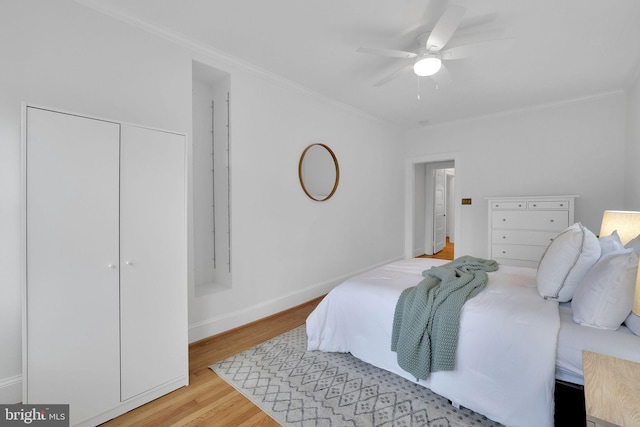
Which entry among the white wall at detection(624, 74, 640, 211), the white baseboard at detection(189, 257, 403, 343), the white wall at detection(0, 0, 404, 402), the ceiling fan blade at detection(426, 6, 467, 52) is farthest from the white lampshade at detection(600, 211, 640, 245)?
the white baseboard at detection(189, 257, 403, 343)

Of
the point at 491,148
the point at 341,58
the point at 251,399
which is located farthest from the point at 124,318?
the point at 491,148

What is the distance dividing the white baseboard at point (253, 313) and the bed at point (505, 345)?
121 centimetres

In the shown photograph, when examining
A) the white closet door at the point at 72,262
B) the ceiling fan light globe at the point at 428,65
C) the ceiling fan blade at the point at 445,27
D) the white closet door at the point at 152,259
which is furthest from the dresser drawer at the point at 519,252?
the white closet door at the point at 72,262

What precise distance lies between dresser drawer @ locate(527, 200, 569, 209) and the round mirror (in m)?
2.53

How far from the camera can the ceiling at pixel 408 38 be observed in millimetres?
1999

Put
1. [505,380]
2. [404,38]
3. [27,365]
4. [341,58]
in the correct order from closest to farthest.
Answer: [27,365]
[505,380]
[404,38]
[341,58]

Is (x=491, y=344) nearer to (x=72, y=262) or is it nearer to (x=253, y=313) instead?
(x=253, y=313)

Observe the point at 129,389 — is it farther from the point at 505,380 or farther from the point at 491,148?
the point at 491,148

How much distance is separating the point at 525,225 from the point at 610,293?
2.66 meters

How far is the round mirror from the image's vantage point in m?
3.45

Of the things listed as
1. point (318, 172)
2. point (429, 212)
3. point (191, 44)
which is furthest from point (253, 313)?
point (429, 212)

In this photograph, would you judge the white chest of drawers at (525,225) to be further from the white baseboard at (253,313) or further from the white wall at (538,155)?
the white baseboard at (253,313)

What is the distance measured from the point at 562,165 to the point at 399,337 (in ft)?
12.5

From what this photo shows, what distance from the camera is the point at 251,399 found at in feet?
5.89
